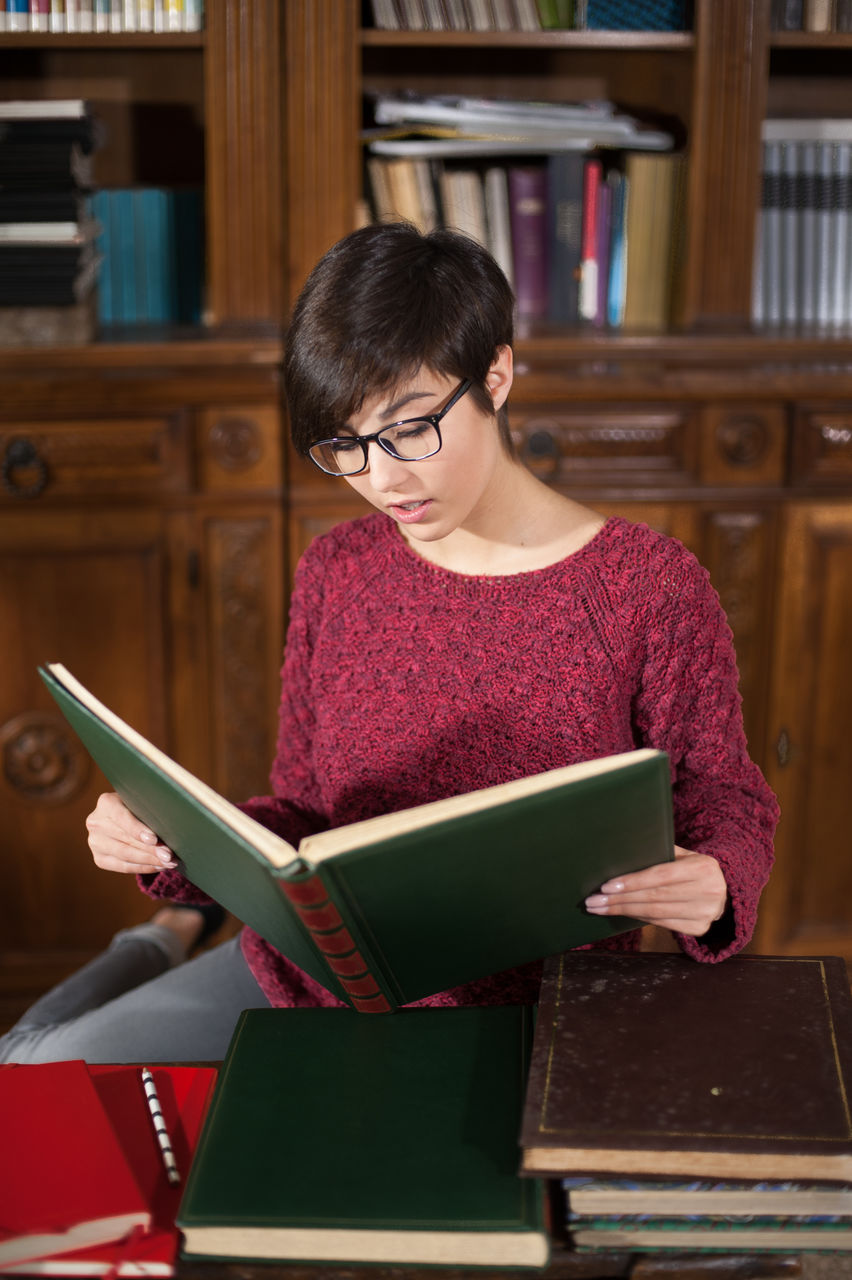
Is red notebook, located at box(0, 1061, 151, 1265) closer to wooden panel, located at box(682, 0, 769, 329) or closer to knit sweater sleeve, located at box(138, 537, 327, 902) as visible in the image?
knit sweater sleeve, located at box(138, 537, 327, 902)

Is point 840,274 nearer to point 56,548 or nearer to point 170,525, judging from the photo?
point 170,525

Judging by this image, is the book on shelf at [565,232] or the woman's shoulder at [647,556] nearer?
the woman's shoulder at [647,556]

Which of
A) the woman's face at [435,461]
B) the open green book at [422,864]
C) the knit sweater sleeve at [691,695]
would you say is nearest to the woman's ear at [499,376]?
the woman's face at [435,461]

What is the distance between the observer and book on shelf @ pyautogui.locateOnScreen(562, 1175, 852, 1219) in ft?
2.36

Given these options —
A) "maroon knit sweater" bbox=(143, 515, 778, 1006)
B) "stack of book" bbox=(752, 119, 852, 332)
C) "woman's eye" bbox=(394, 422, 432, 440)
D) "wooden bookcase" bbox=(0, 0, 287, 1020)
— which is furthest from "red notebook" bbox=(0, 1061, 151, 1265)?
"stack of book" bbox=(752, 119, 852, 332)

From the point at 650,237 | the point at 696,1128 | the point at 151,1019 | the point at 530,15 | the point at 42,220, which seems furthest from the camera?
the point at 650,237

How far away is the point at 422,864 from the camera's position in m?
0.79

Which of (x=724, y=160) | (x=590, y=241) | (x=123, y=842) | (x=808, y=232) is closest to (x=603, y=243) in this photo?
(x=590, y=241)

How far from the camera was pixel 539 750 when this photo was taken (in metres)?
1.15

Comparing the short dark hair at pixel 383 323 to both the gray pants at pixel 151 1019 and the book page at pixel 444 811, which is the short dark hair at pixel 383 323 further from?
the gray pants at pixel 151 1019

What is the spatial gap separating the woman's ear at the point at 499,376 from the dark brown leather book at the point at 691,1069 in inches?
18.2

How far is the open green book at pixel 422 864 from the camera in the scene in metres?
0.77

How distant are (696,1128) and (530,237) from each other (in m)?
1.76

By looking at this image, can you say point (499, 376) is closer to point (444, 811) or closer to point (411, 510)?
point (411, 510)
